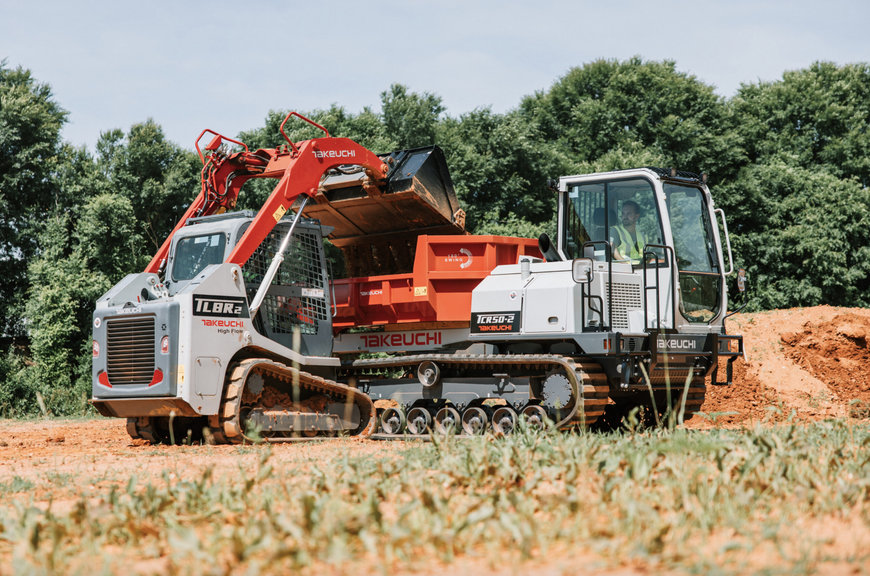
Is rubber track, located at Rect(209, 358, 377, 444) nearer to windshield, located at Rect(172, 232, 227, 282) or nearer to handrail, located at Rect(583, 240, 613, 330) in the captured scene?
windshield, located at Rect(172, 232, 227, 282)

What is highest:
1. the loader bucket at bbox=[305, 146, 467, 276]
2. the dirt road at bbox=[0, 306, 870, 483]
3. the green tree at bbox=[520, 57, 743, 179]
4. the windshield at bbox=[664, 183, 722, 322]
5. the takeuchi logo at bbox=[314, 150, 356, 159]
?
the green tree at bbox=[520, 57, 743, 179]

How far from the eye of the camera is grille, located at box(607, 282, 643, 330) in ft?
34.0

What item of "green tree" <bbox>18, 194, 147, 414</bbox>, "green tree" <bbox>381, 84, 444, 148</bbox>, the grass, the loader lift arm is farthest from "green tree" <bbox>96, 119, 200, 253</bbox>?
the grass

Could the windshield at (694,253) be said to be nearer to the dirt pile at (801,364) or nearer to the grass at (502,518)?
the grass at (502,518)

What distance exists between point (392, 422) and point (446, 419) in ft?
4.13

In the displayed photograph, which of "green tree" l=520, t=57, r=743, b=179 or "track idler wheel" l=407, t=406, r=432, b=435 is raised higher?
"green tree" l=520, t=57, r=743, b=179

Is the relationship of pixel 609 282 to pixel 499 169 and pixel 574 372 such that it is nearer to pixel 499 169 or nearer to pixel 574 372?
pixel 574 372

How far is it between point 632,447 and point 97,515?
350cm

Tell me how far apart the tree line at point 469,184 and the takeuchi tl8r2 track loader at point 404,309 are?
37.6 feet

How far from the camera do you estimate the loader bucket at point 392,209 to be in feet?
40.5

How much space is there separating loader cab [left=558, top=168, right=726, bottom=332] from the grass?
4.37 metres

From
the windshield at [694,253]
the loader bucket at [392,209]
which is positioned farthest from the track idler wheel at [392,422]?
the windshield at [694,253]

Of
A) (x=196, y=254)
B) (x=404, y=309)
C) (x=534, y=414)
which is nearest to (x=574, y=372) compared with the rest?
(x=534, y=414)

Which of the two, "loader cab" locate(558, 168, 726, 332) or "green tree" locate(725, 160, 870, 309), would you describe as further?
"green tree" locate(725, 160, 870, 309)
